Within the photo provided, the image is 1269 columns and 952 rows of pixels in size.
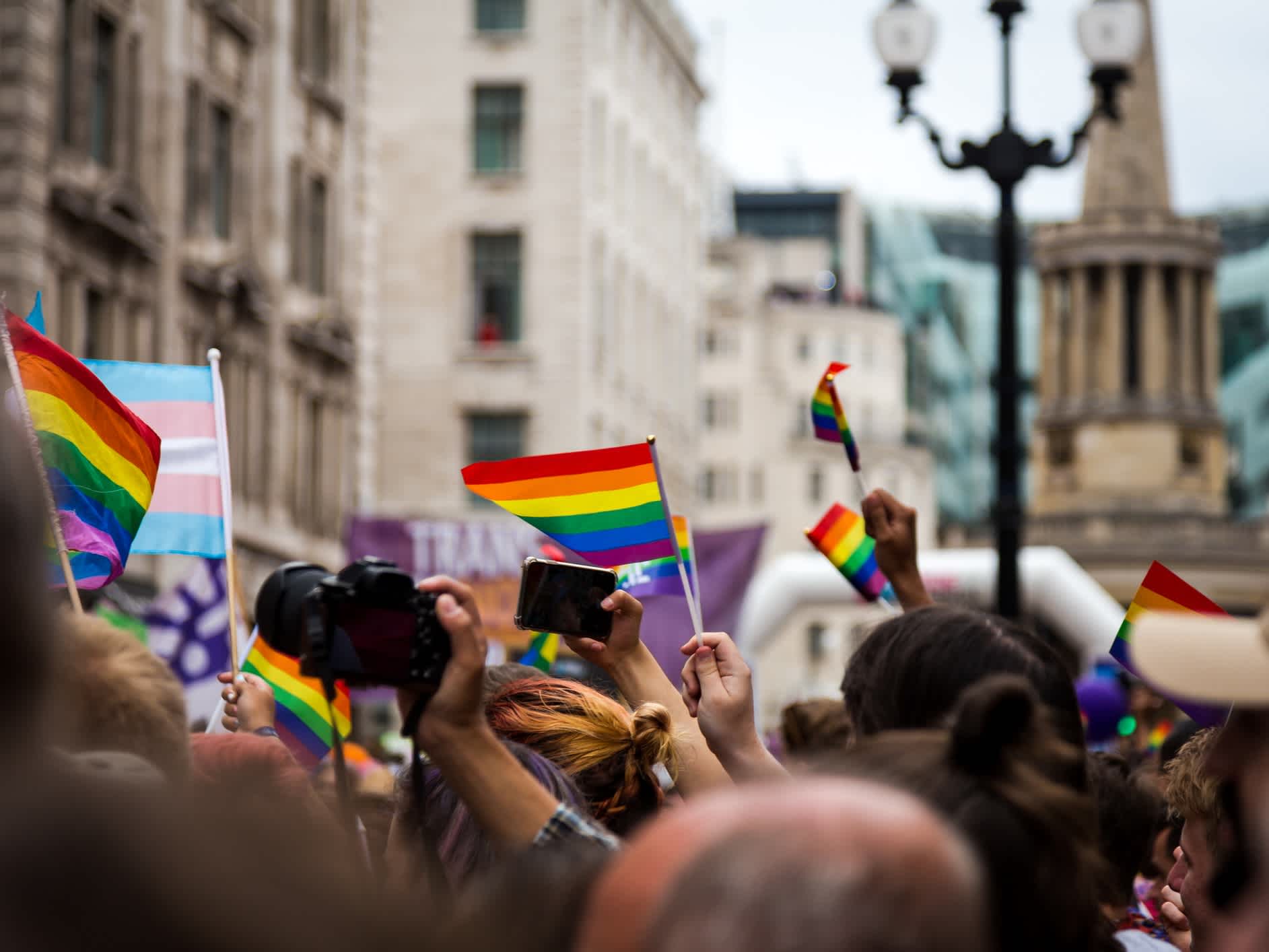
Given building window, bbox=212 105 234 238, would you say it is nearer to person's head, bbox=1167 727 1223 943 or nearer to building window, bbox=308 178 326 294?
building window, bbox=308 178 326 294

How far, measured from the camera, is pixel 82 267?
2353 centimetres

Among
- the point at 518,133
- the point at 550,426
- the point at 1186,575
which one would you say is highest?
the point at 518,133

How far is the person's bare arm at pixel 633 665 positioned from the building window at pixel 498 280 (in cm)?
4121

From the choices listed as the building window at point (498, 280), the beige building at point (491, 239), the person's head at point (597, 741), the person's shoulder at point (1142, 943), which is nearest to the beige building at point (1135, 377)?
the beige building at point (491, 239)

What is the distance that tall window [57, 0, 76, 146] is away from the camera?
2298 centimetres

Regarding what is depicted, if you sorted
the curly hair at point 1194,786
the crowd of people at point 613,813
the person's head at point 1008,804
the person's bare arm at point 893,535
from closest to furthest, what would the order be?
the crowd of people at point 613,813 → the person's head at point 1008,804 → the curly hair at point 1194,786 → the person's bare arm at point 893,535

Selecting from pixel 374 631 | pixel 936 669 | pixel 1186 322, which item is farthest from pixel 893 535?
pixel 1186 322

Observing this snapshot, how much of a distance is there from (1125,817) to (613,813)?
172 centimetres

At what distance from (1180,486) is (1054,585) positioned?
1324 inches

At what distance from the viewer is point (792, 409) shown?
10125cm

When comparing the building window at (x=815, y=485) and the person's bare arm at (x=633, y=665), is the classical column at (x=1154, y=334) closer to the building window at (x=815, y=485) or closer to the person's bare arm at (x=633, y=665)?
the building window at (x=815, y=485)

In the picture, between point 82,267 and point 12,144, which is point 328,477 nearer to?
point 82,267

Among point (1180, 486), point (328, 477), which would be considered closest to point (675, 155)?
point (1180, 486)

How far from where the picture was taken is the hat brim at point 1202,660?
2.26 m
